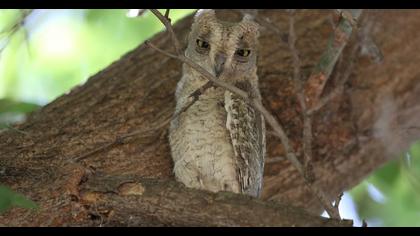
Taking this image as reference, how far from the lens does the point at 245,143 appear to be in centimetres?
357

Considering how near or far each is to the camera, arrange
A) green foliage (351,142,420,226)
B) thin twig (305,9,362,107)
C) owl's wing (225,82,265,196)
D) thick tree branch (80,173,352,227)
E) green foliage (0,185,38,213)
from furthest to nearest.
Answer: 1. green foliage (351,142,420,226)
2. thin twig (305,9,362,107)
3. owl's wing (225,82,265,196)
4. thick tree branch (80,173,352,227)
5. green foliage (0,185,38,213)

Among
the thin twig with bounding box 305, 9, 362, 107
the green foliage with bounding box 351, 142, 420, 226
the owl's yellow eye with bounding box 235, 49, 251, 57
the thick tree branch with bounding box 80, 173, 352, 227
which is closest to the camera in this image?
the thick tree branch with bounding box 80, 173, 352, 227

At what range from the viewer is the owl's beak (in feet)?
13.0

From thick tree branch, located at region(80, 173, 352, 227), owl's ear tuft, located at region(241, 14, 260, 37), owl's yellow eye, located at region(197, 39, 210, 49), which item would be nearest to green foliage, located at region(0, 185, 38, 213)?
thick tree branch, located at region(80, 173, 352, 227)

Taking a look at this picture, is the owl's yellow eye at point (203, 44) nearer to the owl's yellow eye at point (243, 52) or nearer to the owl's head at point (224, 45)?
the owl's head at point (224, 45)

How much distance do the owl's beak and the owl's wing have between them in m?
0.30

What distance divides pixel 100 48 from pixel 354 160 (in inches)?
90.0

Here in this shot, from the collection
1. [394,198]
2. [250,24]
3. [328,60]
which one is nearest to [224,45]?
[250,24]

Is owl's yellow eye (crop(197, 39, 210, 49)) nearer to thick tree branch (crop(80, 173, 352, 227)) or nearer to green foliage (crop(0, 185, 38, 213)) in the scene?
thick tree branch (crop(80, 173, 352, 227))

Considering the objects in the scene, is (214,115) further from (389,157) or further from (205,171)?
(389,157)

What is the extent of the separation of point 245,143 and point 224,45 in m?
0.68

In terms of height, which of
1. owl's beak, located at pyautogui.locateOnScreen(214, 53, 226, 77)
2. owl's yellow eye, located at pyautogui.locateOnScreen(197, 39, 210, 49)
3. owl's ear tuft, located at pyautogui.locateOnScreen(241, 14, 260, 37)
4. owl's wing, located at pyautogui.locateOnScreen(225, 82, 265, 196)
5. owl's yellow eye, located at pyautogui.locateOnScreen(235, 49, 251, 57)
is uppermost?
owl's ear tuft, located at pyautogui.locateOnScreen(241, 14, 260, 37)

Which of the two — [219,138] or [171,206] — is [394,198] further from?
[171,206]

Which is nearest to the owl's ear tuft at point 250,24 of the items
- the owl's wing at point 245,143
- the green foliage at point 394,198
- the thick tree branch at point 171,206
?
the owl's wing at point 245,143
